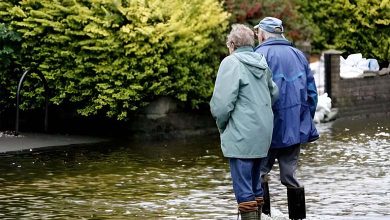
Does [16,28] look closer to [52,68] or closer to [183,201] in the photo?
[52,68]

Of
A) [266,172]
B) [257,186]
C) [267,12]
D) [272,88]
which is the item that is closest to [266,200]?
[266,172]

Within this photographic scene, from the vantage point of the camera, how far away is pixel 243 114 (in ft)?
29.9

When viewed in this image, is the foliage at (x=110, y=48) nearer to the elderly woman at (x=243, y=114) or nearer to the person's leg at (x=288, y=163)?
the person's leg at (x=288, y=163)

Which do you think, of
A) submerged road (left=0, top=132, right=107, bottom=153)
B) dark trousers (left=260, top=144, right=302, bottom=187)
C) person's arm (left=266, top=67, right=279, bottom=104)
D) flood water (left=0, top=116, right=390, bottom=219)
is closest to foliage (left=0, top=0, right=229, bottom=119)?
submerged road (left=0, top=132, right=107, bottom=153)

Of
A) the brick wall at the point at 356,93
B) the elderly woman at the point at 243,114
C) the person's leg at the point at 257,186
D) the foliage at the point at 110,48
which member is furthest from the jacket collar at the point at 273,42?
the brick wall at the point at 356,93

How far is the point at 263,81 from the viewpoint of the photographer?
30.5 feet

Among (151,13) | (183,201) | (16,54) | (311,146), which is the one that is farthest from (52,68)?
(183,201)

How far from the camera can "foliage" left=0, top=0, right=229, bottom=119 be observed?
17.3 metres

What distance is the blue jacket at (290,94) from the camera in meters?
9.71

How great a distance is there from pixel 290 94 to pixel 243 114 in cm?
79

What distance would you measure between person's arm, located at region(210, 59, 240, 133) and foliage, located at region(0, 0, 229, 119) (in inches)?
320

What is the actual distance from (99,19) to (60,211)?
7.07 m

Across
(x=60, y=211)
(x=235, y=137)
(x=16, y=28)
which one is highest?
(x=16, y=28)

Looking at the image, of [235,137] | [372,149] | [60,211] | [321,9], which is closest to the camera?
[235,137]
